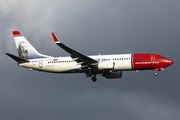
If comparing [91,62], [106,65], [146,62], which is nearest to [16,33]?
[91,62]

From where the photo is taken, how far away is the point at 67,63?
92.8m

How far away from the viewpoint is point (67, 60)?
9312 centimetres

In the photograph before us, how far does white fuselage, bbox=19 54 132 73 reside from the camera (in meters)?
89.6

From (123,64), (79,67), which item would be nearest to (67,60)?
(79,67)

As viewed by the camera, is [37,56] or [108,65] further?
[37,56]

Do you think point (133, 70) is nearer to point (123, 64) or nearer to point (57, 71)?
point (123, 64)

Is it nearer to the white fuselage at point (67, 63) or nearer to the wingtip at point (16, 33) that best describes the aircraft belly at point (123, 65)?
the white fuselage at point (67, 63)

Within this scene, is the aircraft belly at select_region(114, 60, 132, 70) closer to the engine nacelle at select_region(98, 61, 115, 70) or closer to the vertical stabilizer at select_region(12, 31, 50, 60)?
the engine nacelle at select_region(98, 61, 115, 70)

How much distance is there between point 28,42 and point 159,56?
25.0 metres

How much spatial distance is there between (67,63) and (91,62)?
182 inches

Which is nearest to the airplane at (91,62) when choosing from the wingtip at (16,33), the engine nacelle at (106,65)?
the engine nacelle at (106,65)

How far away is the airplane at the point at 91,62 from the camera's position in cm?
8900

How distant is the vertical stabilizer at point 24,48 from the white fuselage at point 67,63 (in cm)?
151

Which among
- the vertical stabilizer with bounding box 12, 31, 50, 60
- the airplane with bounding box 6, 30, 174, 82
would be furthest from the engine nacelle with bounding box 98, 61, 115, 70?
the vertical stabilizer with bounding box 12, 31, 50, 60
